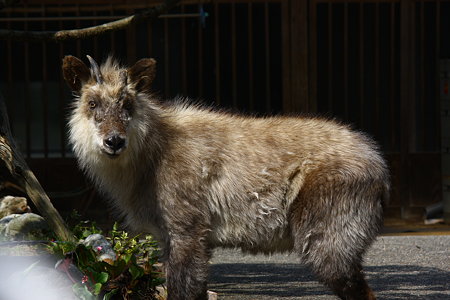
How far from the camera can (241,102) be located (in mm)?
10016

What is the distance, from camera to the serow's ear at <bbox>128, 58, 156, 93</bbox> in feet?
18.7

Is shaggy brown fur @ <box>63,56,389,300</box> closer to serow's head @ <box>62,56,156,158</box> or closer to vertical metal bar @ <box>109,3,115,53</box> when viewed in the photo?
serow's head @ <box>62,56,156,158</box>

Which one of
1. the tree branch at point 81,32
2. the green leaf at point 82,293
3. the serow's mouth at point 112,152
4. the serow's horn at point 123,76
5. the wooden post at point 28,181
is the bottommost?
the green leaf at point 82,293

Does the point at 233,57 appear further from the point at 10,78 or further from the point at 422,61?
the point at 10,78

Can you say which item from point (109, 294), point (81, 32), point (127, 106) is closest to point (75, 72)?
point (127, 106)

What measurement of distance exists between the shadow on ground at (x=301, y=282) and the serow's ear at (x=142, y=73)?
1614 millimetres

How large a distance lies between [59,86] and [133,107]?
4404 millimetres

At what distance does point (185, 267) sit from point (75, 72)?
132 centimetres

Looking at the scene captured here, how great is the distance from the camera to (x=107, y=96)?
5.52 metres

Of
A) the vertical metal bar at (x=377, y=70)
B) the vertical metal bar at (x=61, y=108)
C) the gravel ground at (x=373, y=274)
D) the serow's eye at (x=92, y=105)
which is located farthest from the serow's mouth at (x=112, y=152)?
the vertical metal bar at (x=377, y=70)

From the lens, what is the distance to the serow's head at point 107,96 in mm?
5395

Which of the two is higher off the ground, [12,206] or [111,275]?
[12,206]

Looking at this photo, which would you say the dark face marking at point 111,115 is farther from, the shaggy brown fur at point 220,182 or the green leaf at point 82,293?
the green leaf at point 82,293

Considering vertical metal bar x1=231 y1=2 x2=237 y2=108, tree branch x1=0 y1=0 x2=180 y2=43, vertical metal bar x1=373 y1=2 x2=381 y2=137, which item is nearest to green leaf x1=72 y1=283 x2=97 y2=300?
tree branch x1=0 y1=0 x2=180 y2=43
